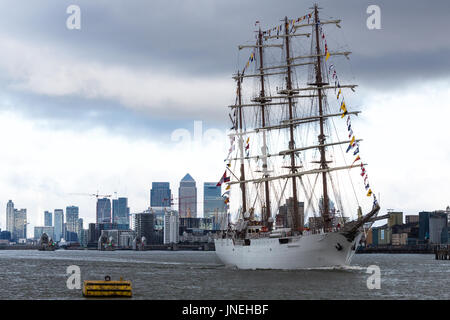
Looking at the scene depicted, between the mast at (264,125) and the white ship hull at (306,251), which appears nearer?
the white ship hull at (306,251)

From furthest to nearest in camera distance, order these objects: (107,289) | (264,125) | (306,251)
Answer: (264,125) → (306,251) → (107,289)

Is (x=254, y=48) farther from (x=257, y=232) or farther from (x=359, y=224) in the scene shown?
(x=359, y=224)

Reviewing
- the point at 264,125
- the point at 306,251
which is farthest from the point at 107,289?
the point at 264,125

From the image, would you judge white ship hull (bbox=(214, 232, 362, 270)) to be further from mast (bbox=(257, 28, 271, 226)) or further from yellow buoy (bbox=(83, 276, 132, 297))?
yellow buoy (bbox=(83, 276, 132, 297))

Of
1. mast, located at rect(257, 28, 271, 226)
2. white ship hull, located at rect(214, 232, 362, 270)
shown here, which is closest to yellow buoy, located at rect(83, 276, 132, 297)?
white ship hull, located at rect(214, 232, 362, 270)

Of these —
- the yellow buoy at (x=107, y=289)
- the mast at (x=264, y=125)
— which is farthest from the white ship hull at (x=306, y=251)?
the yellow buoy at (x=107, y=289)

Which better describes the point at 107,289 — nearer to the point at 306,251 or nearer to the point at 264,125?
the point at 306,251

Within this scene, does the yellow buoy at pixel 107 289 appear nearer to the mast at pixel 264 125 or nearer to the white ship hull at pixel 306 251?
the white ship hull at pixel 306 251

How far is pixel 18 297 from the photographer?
71.1 m

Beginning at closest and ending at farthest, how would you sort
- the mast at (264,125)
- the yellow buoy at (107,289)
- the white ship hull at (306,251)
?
the yellow buoy at (107,289), the white ship hull at (306,251), the mast at (264,125)

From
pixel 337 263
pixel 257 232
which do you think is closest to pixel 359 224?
pixel 337 263
